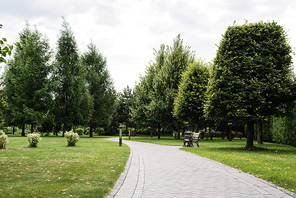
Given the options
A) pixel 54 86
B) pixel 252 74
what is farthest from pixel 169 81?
pixel 252 74

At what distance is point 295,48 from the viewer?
16016 mm

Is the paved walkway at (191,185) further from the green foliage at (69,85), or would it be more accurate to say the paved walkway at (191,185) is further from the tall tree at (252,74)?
the green foliage at (69,85)

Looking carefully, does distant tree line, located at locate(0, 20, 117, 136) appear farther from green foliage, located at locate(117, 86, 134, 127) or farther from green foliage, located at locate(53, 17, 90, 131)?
green foliage, located at locate(117, 86, 134, 127)

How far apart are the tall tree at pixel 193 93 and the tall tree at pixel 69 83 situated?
15.5m

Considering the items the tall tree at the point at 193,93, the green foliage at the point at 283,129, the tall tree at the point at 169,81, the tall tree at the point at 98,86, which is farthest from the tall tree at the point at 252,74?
the tall tree at the point at 98,86

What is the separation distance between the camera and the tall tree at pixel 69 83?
116ft

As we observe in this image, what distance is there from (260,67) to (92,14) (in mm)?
10946

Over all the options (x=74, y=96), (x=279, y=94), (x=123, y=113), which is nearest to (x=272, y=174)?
(x=279, y=94)

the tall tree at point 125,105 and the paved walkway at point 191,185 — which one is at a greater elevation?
the tall tree at point 125,105

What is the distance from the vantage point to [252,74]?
51.8 ft

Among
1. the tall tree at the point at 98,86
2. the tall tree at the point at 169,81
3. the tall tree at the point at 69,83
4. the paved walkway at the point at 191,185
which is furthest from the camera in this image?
the tall tree at the point at 98,86

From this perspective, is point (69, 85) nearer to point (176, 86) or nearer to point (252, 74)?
point (176, 86)

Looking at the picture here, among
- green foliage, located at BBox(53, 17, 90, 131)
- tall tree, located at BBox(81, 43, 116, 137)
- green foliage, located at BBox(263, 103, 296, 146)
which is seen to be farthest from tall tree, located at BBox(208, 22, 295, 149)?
tall tree, located at BBox(81, 43, 116, 137)

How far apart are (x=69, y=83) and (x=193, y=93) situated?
735 inches
